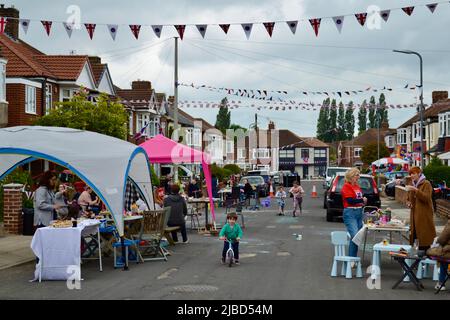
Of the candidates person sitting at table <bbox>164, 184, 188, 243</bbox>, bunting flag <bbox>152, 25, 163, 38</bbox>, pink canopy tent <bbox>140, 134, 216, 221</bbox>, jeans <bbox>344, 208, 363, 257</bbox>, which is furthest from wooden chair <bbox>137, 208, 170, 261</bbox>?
bunting flag <bbox>152, 25, 163, 38</bbox>

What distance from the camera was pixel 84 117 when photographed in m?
34.1

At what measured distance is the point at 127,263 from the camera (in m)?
13.5

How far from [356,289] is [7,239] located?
35.9 feet

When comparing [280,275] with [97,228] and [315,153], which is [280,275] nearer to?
[97,228]

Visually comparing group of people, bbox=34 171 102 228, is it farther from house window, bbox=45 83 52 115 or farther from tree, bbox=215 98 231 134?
tree, bbox=215 98 231 134

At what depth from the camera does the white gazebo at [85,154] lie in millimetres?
13977

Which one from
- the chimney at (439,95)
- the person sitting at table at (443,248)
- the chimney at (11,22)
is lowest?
the person sitting at table at (443,248)

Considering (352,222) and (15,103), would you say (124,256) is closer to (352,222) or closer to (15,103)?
(352,222)

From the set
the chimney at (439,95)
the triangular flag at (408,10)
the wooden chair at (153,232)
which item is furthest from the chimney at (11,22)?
the chimney at (439,95)

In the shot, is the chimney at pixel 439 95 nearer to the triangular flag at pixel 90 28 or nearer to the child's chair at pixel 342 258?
the triangular flag at pixel 90 28

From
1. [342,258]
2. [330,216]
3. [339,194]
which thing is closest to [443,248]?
[342,258]

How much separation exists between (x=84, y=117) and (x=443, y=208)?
1757cm

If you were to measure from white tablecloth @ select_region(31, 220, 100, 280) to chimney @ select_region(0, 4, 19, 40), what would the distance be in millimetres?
29654

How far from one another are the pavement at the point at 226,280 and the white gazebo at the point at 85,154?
1.52 metres
